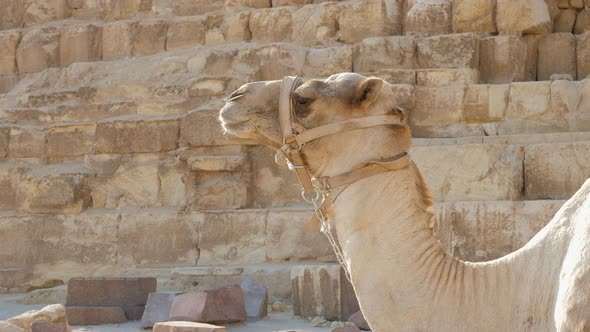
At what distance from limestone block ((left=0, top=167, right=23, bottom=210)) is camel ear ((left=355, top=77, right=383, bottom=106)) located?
31.7 ft

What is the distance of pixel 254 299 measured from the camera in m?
9.84

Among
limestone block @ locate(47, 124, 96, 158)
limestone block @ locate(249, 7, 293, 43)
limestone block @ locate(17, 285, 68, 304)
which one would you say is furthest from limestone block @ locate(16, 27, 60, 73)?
limestone block @ locate(17, 285, 68, 304)

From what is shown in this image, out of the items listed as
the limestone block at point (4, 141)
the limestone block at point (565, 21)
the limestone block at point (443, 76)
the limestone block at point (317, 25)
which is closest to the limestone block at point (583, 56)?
the limestone block at point (565, 21)

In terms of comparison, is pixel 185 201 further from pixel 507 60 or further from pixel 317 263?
pixel 507 60

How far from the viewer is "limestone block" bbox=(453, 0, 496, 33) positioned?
42.0ft

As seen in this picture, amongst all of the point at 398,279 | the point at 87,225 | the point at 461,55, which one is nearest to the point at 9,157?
the point at 87,225

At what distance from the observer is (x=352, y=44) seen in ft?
44.1

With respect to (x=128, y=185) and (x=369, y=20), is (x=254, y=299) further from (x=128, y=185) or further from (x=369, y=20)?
(x=369, y=20)

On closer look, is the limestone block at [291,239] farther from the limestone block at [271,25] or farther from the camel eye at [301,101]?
the camel eye at [301,101]

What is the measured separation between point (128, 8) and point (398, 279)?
508 inches

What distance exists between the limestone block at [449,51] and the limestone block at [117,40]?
515 centimetres

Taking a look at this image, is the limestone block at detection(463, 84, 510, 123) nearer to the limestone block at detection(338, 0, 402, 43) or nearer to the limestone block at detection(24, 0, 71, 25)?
the limestone block at detection(338, 0, 402, 43)

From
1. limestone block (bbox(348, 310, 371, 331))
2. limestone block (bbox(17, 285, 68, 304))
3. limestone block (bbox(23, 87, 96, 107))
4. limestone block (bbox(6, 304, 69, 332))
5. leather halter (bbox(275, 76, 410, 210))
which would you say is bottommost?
limestone block (bbox(17, 285, 68, 304))

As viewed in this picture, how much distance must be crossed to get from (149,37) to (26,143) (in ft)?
9.47
